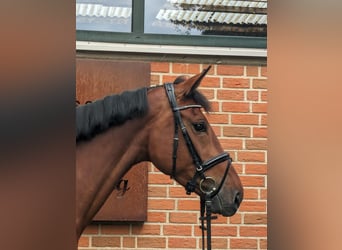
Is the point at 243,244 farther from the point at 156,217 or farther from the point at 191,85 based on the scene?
the point at 191,85

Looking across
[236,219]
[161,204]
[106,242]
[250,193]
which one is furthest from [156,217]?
[250,193]

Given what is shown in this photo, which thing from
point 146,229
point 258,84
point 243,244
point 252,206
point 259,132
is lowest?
point 243,244

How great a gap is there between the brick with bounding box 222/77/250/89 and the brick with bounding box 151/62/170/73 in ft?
1.15

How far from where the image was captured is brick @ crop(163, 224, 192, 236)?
10.5 feet

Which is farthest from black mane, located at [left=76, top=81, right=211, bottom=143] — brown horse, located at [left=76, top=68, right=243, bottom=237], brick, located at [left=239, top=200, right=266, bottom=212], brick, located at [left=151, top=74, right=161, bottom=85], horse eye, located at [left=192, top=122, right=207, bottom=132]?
brick, located at [left=239, top=200, right=266, bottom=212]

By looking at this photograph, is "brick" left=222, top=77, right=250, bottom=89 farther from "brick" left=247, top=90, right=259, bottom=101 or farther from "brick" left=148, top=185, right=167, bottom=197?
"brick" left=148, top=185, right=167, bottom=197

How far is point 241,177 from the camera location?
10.7ft

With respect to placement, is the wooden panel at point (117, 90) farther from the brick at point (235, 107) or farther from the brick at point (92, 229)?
the brick at point (235, 107)

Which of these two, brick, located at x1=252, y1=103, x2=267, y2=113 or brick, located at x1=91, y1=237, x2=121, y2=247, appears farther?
brick, located at x1=252, y1=103, x2=267, y2=113

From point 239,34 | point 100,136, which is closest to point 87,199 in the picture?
point 100,136

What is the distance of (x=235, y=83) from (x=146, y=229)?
1.02 meters

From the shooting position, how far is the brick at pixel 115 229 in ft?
10.3
